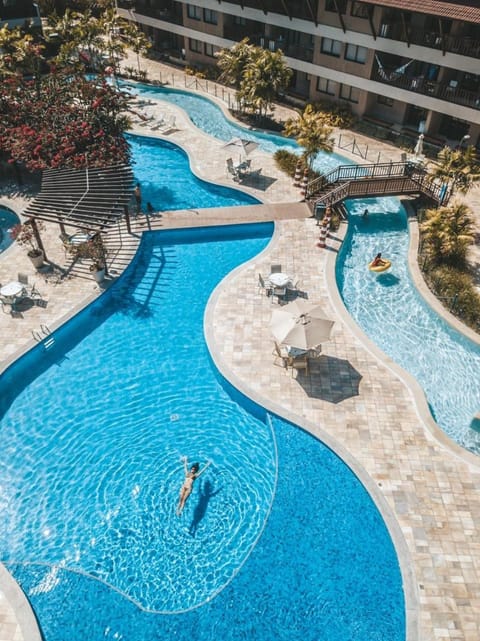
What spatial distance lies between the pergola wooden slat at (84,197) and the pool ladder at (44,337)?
192 inches

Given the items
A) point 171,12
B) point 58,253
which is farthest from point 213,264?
point 171,12

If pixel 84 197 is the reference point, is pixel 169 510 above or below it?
below

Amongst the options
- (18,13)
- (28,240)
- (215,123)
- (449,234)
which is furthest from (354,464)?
(18,13)

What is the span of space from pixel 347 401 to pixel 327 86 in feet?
106

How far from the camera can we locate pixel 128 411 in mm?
18109

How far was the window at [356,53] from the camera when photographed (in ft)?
120

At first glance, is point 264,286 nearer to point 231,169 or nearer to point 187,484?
point 187,484

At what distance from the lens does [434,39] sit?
105 feet

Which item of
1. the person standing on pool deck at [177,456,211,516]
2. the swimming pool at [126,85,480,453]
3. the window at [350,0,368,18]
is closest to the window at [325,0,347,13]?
the window at [350,0,368,18]

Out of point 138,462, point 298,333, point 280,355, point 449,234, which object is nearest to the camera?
Answer: point 138,462

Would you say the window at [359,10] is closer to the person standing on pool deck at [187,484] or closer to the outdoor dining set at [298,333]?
the outdoor dining set at [298,333]

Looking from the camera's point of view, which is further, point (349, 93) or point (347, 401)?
point (349, 93)

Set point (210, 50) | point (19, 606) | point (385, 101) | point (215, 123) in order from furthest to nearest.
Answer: point (210, 50)
point (215, 123)
point (385, 101)
point (19, 606)

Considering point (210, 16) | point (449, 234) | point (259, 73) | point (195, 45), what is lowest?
point (449, 234)
